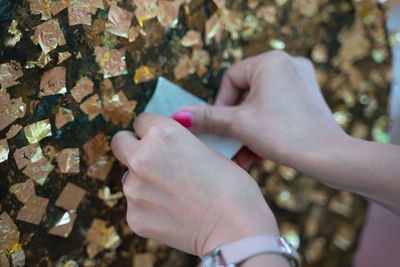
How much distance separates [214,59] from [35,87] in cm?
27

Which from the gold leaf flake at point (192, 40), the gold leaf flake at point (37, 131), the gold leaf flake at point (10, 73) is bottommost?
the gold leaf flake at point (37, 131)

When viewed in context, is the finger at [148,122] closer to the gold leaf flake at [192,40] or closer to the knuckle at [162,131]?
the knuckle at [162,131]

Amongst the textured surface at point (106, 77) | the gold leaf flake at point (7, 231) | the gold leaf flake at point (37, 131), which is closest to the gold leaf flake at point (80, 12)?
the textured surface at point (106, 77)

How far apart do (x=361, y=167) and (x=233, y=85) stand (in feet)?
0.72

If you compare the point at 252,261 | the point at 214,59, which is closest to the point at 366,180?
the point at 252,261

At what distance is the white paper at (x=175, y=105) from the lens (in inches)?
18.1

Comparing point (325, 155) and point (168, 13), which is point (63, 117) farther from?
point (325, 155)

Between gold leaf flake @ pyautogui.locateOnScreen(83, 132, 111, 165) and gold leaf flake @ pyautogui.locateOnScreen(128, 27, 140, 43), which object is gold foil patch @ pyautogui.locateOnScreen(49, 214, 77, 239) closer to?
gold leaf flake @ pyautogui.locateOnScreen(83, 132, 111, 165)

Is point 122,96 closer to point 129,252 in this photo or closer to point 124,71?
point 124,71

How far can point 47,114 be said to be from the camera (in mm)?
367

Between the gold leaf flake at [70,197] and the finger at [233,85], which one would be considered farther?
the finger at [233,85]

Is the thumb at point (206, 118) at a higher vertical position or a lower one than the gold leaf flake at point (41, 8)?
lower

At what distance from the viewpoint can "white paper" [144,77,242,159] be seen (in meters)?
0.46

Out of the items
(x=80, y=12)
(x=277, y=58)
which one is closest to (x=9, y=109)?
(x=80, y=12)
